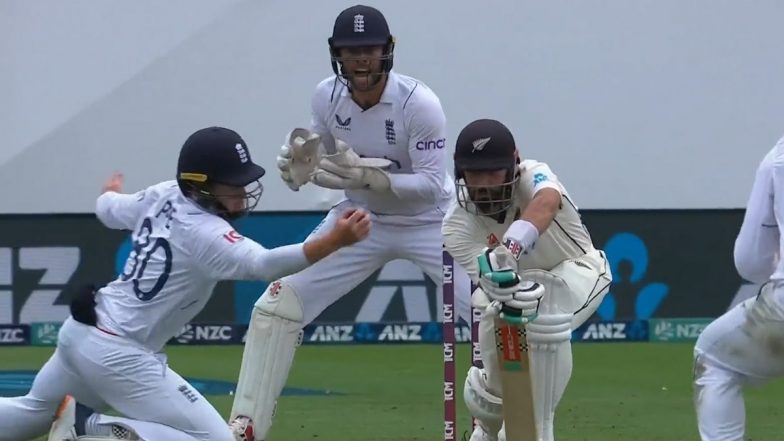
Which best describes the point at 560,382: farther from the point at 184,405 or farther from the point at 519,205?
the point at 184,405

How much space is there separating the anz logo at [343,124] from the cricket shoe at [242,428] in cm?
128

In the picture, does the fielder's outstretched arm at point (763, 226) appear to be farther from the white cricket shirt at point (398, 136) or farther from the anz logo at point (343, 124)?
the anz logo at point (343, 124)

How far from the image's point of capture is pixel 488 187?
5.22 meters

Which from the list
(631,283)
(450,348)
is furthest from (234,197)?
(631,283)

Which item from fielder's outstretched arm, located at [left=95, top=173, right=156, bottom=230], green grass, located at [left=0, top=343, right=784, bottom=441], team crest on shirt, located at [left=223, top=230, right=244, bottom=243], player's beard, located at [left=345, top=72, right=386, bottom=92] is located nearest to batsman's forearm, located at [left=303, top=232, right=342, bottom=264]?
team crest on shirt, located at [left=223, top=230, right=244, bottom=243]

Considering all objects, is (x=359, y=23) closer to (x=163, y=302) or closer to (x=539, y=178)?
(x=539, y=178)

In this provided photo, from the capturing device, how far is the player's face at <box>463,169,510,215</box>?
17.1ft

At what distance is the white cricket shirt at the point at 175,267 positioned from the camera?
4.76 metres

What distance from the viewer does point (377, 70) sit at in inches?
234

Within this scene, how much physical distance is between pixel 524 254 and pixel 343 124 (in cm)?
115

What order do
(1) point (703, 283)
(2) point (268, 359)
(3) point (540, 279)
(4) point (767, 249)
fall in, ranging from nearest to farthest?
(4) point (767, 249), (3) point (540, 279), (2) point (268, 359), (1) point (703, 283)

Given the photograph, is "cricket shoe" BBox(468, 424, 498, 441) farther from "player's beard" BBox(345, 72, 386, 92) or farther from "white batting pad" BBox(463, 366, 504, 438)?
"player's beard" BBox(345, 72, 386, 92)

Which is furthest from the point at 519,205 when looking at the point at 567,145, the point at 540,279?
the point at 567,145

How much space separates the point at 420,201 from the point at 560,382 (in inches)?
44.2
